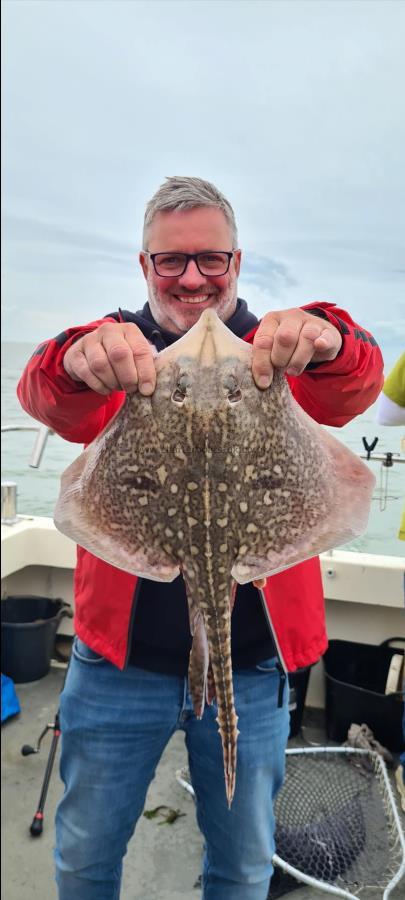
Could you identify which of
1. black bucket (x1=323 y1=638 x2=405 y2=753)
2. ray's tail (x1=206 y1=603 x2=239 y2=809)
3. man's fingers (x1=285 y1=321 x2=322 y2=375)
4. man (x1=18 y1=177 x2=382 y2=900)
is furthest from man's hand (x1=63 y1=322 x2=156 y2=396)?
black bucket (x1=323 y1=638 x2=405 y2=753)

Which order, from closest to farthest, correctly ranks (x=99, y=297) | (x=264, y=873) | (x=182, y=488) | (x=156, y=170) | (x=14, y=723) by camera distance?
(x=182, y=488) → (x=156, y=170) → (x=99, y=297) → (x=264, y=873) → (x=14, y=723)

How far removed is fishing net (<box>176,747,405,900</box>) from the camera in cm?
154

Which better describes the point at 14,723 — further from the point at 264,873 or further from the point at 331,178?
the point at 331,178

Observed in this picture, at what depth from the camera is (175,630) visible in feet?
6.17

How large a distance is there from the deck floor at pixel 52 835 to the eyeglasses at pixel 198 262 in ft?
4.91

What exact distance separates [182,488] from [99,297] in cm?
65

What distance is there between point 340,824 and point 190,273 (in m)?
1.86

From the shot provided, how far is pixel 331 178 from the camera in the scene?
52.0 inches

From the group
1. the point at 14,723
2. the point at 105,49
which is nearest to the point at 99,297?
the point at 105,49

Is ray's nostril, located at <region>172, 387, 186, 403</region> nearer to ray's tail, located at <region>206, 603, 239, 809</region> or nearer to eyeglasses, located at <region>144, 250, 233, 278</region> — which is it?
eyeglasses, located at <region>144, 250, 233, 278</region>

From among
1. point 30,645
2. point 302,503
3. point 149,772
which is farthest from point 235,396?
point 30,645

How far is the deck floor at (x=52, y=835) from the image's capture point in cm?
183

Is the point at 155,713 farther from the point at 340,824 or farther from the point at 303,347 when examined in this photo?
the point at 303,347

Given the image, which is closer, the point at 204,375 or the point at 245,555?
the point at 204,375
